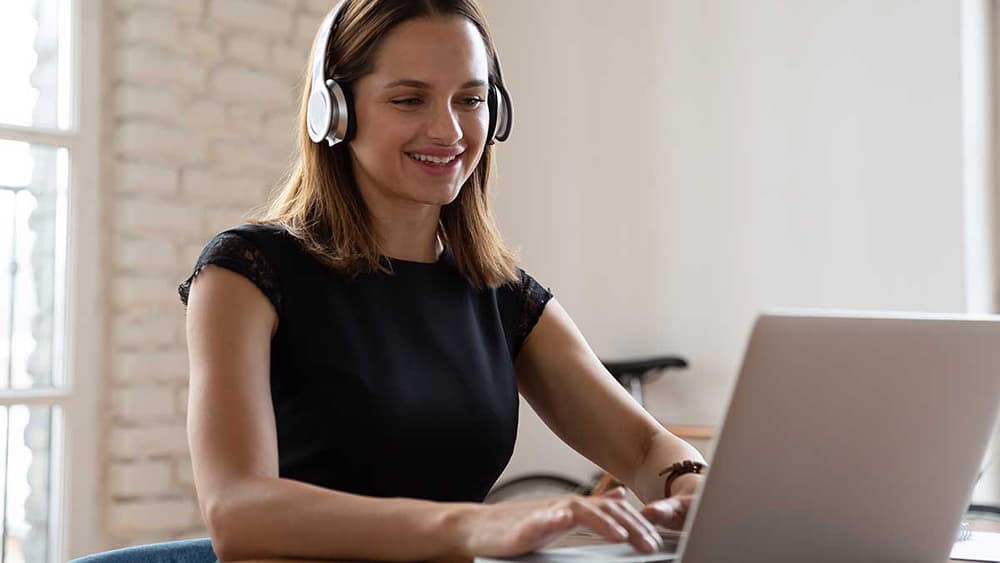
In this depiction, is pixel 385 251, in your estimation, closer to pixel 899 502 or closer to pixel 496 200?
pixel 899 502

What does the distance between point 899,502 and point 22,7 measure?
2.73 m

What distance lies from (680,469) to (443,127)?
0.53 m

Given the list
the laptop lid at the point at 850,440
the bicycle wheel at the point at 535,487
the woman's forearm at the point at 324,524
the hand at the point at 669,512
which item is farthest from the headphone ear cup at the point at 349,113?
the bicycle wheel at the point at 535,487

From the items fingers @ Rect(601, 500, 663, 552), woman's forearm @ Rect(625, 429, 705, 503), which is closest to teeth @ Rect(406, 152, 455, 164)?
woman's forearm @ Rect(625, 429, 705, 503)

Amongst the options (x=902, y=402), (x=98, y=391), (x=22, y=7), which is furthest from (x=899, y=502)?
(x=22, y=7)

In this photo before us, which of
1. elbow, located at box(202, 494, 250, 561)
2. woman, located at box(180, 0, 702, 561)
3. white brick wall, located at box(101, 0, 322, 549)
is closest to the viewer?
elbow, located at box(202, 494, 250, 561)

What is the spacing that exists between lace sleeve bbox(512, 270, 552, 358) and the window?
1.73 metres

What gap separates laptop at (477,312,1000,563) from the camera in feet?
3.13

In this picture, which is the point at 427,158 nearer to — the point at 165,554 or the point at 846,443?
the point at 165,554

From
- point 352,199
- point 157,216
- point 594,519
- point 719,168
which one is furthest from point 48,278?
point 594,519

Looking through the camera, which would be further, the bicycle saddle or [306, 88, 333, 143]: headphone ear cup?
the bicycle saddle

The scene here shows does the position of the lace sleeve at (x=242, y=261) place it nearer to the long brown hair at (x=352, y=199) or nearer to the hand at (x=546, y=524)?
the long brown hair at (x=352, y=199)

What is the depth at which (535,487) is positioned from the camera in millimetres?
4293

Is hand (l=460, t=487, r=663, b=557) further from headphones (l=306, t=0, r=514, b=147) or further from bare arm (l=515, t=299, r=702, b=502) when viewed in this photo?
headphones (l=306, t=0, r=514, b=147)
